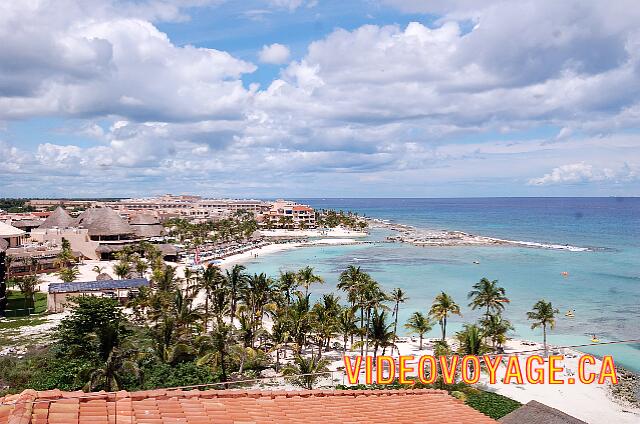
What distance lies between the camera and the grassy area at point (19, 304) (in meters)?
37.6

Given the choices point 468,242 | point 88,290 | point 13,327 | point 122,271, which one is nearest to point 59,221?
point 122,271

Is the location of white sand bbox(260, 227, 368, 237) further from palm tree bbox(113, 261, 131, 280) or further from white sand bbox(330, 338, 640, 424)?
white sand bbox(330, 338, 640, 424)

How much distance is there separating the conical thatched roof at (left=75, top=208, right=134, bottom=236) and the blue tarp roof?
33374mm

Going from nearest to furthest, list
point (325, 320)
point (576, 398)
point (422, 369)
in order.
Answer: point (422, 369) < point (576, 398) < point (325, 320)

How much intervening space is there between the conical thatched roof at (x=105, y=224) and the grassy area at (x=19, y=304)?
2550cm

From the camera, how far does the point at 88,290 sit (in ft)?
128

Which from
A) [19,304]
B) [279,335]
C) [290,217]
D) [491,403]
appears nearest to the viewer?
[491,403]

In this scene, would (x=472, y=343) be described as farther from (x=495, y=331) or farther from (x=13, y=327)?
(x=13, y=327)

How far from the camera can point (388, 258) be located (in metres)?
81.4

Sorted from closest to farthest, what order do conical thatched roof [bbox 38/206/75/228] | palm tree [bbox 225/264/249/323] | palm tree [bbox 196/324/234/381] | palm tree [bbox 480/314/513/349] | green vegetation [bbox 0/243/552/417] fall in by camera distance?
green vegetation [bbox 0/243/552/417], palm tree [bbox 196/324/234/381], palm tree [bbox 480/314/513/349], palm tree [bbox 225/264/249/323], conical thatched roof [bbox 38/206/75/228]

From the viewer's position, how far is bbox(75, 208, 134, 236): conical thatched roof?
7125 cm

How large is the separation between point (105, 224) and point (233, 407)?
70432 mm

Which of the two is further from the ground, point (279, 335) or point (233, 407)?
point (233, 407)

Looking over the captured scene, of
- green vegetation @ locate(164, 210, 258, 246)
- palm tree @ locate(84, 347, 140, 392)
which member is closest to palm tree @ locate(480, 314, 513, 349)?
palm tree @ locate(84, 347, 140, 392)
